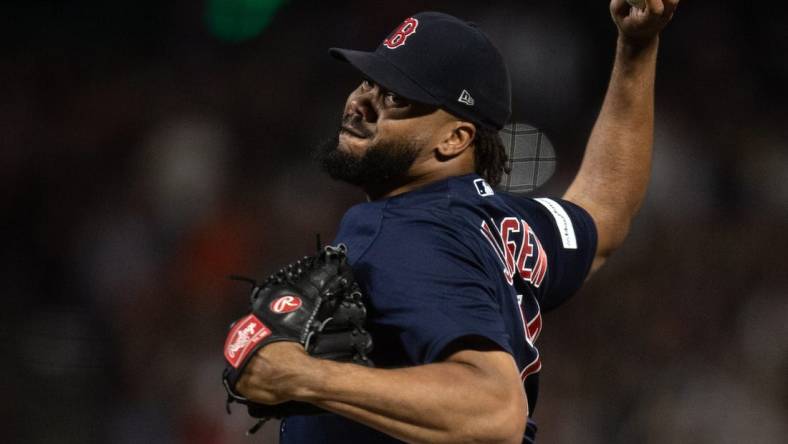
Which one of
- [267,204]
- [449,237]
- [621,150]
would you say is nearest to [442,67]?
[449,237]

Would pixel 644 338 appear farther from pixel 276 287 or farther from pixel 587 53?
pixel 276 287

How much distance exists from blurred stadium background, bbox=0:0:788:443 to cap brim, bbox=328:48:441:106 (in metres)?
2.46

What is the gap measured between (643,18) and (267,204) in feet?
9.05

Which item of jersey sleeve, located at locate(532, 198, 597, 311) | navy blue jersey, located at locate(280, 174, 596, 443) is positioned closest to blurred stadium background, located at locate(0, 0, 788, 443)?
jersey sleeve, located at locate(532, 198, 597, 311)

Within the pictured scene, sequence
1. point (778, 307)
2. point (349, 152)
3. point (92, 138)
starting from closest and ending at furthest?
1. point (349, 152)
2. point (778, 307)
3. point (92, 138)

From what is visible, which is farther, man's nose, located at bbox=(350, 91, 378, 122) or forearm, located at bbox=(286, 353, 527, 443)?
man's nose, located at bbox=(350, 91, 378, 122)

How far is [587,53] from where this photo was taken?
4.34 meters

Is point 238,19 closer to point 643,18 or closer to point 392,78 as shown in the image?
point 643,18

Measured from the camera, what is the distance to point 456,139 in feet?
5.79

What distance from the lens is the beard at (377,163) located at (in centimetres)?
169

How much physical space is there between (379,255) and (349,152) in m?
0.30

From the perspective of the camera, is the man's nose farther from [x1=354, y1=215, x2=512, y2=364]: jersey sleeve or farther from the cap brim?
[x1=354, y1=215, x2=512, y2=364]: jersey sleeve

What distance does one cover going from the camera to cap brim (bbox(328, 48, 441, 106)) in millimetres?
1678

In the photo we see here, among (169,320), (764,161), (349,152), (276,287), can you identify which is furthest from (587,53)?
(276,287)
